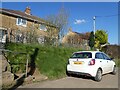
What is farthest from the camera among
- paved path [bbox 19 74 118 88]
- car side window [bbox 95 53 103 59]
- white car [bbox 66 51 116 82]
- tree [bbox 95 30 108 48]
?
tree [bbox 95 30 108 48]

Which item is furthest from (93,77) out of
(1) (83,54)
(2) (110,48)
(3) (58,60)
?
(2) (110,48)

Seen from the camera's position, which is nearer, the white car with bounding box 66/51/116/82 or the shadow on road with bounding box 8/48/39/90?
the shadow on road with bounding box 8/48/39/90

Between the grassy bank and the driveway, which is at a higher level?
the grassy bank

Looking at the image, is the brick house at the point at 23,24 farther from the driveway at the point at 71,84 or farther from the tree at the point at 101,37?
the tree at the point at 101,37

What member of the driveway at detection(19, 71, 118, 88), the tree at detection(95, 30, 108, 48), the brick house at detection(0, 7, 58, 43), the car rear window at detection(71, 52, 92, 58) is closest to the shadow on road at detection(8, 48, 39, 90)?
the driveway at detection(19, 71, 118, 88)

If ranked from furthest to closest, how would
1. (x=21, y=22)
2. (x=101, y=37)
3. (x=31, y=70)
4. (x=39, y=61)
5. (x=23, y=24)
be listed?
(x=101, y=37), (x=23, y=24), (x=21, y=22), (x=39, y=61), (x=31, y=70)

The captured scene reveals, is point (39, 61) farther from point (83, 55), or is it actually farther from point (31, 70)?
point (83, 55)

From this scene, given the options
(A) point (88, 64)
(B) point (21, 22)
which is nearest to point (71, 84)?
(A) point (88, 64)

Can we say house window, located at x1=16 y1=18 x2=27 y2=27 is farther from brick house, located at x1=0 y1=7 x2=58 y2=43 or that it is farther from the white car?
the white car

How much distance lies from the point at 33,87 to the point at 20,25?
81.5 feet

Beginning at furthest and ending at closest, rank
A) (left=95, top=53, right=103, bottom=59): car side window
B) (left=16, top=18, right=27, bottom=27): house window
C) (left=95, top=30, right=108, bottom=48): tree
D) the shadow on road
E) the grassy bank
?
(left=95, top=30, right=108, bottom=48): tree
(left=16, top=18, right=27, bottom=27): house window
(left=95, top=53, right=103, bottom=59): car side window
the grassy bank
the shadow on road

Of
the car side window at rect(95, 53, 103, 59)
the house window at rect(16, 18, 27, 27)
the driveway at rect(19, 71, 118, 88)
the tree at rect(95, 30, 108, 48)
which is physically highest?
the house window at rect(16, 18, 27, 27)

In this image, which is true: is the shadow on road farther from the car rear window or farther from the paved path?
the car rear window

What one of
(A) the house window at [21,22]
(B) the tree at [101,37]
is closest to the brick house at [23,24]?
(A) the house window at [21,22]
